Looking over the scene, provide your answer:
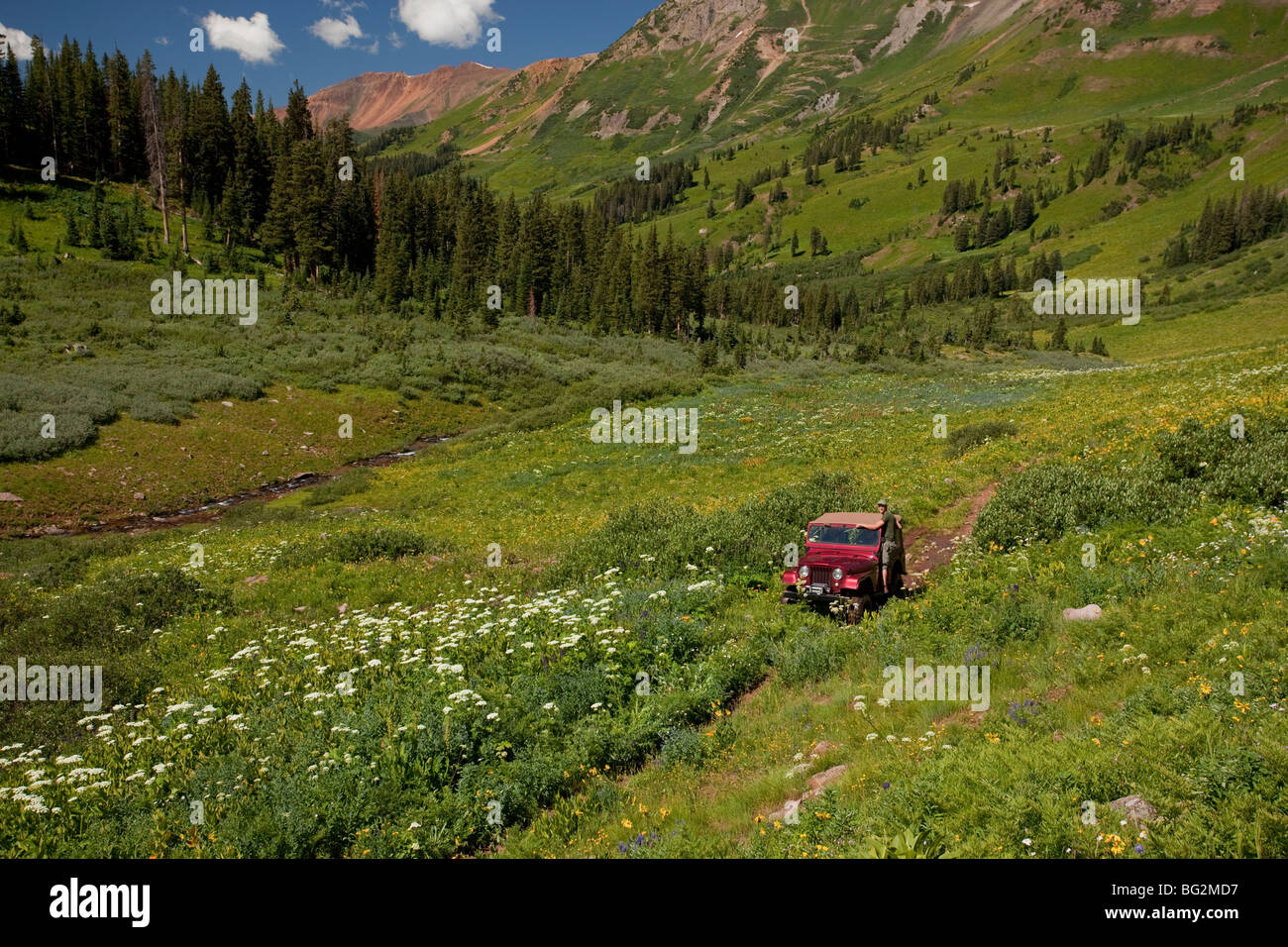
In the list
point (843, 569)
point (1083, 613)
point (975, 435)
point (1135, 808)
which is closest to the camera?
point (1135, 808)

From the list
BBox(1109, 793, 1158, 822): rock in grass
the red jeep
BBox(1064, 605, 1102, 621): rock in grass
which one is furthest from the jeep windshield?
BBox(1109, 793, 1158, 822): rock in grass

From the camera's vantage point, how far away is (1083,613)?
9.77m

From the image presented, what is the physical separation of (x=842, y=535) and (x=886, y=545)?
86cm

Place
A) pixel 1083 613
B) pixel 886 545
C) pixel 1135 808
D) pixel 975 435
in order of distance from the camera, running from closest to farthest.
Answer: pixel 1135 808, pixel 1083 613, pixel 886 545, pixel 975 435

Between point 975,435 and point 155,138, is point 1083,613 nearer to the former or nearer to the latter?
point 975,435

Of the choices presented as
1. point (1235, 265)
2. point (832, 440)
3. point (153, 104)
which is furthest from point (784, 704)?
point (1235, 265)

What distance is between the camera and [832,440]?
31281mm

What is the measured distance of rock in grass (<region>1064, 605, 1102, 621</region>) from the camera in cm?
958

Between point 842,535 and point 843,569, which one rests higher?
point 842,535

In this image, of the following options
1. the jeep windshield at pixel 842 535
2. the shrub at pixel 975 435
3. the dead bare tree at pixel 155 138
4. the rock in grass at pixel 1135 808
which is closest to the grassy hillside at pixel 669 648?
the rock in grass at pixel 1135 808

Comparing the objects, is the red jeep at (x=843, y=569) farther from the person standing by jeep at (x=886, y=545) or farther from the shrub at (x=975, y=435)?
the shrub at (x=975, y=435)

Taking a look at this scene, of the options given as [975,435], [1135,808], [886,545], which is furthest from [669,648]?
[975,435]

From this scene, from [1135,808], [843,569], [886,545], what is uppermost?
[886,545]

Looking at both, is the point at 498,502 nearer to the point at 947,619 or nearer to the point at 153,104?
the point at 947,619
